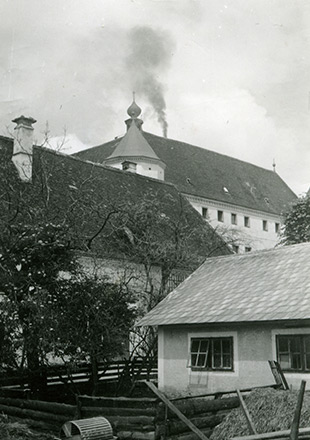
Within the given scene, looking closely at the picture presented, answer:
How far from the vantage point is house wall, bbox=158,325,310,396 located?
1502 cm

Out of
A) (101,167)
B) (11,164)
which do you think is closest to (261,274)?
(11,164)

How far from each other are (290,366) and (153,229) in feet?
47.7

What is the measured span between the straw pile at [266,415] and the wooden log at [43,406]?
332cm

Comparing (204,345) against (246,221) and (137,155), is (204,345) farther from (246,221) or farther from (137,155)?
(246,221)

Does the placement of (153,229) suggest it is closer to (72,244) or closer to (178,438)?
(72,244)

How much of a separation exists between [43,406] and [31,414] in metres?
0.48

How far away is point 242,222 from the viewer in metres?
56.5

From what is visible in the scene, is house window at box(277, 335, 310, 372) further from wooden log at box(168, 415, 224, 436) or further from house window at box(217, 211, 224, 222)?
house window at box(217, 211, 224, 222)

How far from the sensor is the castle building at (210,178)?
164 ft

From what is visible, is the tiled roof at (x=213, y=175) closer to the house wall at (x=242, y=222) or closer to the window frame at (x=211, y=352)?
the house wall at (x=242, y=222)

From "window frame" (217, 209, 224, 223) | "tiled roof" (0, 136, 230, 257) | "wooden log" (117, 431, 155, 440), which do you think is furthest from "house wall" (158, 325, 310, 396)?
"window frame" (217, 209, 224, 223)

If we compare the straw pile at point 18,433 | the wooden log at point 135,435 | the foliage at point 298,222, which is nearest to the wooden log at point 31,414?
the straw pile at point 18,433

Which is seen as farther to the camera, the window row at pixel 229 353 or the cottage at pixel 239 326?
the cottage at pixel 239 326

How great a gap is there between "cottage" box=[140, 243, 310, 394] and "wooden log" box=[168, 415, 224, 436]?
3.23m
